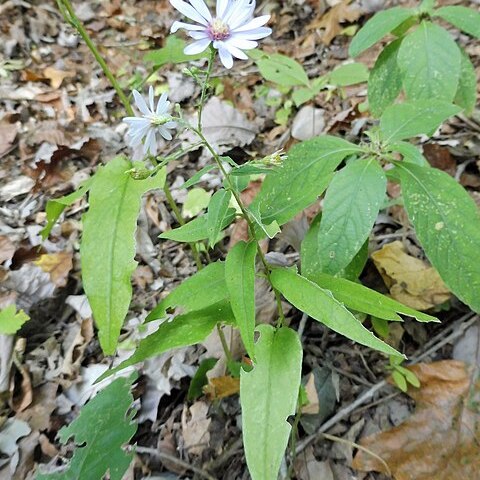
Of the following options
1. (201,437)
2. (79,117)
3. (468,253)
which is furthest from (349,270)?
(79,117)

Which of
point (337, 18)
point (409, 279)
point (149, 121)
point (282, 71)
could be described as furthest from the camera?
point (337, 18)

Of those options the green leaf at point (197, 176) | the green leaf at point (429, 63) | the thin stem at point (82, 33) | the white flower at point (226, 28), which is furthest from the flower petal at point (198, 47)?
the green leaf at point (429, 63)

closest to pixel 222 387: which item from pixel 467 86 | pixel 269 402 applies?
pixel 269 402

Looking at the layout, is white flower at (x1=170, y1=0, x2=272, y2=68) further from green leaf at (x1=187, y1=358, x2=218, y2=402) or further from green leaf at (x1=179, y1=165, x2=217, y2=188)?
green leaf at (x1=187, y1=358, x2=218, y2=402)

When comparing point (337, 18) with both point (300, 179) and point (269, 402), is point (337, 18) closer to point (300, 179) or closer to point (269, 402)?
point (300, 179)

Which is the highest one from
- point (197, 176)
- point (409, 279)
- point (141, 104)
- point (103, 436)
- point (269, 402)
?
point (141, 104)

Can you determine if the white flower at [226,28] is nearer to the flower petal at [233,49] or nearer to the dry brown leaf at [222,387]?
the flower petal at [233,49]

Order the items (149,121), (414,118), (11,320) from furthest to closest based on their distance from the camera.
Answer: (11,320)
(414,118)
(149,121)
